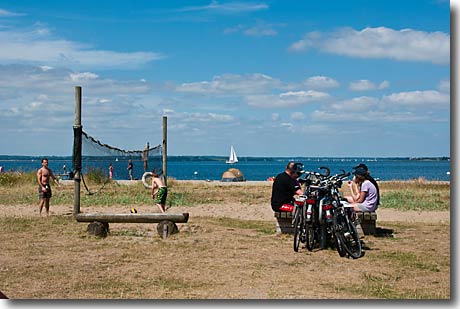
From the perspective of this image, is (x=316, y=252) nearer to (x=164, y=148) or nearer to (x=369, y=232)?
(x=369, y=232)

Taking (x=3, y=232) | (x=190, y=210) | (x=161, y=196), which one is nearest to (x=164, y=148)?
(x=190, y=210)

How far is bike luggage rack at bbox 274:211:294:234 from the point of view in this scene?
10.8 meters

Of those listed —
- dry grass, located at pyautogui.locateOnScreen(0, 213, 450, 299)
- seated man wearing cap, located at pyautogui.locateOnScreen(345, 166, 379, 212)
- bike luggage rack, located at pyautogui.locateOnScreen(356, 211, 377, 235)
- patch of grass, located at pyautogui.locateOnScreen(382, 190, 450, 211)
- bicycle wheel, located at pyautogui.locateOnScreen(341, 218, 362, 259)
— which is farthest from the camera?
patch of grass, located at pyautogui.locateOnScreen(382, 190, 450, 211)

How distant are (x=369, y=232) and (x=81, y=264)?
492 cm

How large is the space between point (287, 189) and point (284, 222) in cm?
59

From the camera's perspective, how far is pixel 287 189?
10.8 meters

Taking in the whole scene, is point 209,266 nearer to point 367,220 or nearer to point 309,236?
point 309,236

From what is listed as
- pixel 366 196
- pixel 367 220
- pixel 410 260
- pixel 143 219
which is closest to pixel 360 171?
pixel 366 196

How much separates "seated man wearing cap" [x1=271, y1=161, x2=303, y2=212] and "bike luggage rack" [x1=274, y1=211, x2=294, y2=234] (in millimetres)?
85

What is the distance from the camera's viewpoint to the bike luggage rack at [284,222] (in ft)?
35.6

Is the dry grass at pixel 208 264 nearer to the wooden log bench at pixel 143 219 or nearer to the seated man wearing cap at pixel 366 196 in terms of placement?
the wooden log bench at pixel 143 219

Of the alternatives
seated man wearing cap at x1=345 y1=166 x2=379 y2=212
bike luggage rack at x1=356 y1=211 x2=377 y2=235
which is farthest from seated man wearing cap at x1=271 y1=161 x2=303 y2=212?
bike luggage rack at x1=356 y1=211 x2=377 y2=235

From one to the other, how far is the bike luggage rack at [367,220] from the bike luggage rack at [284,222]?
1.10m

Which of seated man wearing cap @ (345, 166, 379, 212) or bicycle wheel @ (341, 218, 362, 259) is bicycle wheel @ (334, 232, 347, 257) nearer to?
bicycle wheel @ (341, 218, 362, 259)
